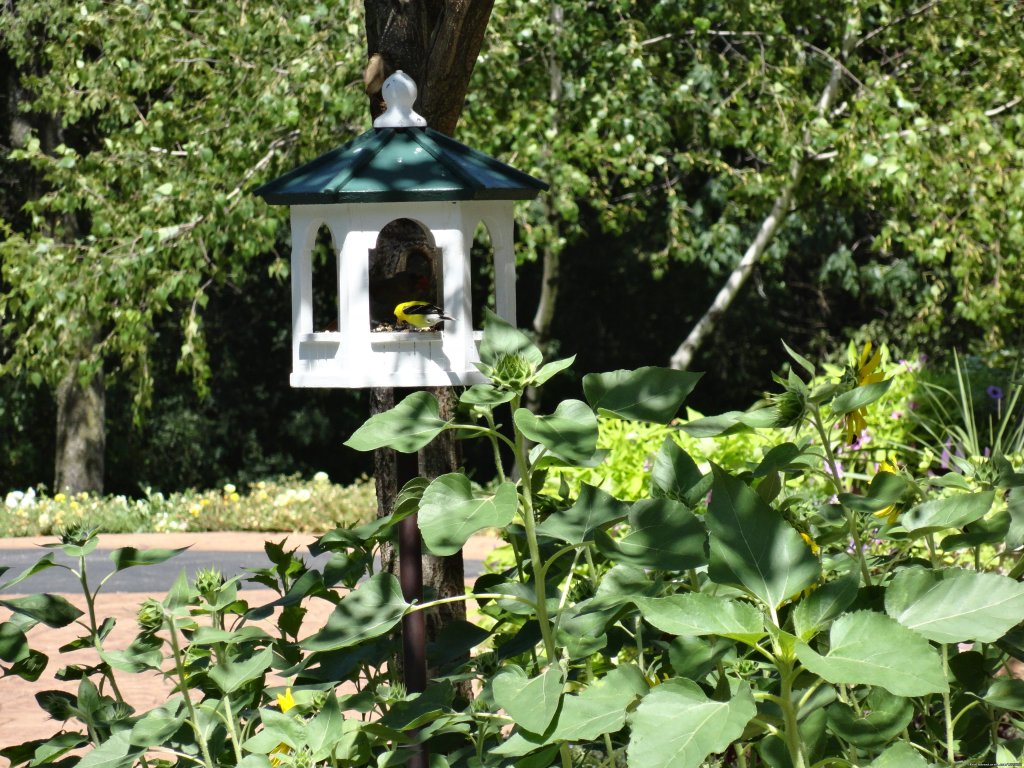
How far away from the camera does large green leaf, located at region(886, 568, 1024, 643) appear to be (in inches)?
45.2

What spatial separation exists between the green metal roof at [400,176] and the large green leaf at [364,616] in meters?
0.72

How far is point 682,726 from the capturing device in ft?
3.58

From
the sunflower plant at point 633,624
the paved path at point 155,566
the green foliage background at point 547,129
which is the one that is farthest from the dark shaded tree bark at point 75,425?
the sunflower plant at point 633,624

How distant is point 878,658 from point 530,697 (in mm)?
366

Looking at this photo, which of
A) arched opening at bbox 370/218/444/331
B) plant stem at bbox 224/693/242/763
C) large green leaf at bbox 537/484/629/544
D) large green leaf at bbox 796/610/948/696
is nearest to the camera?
large green leaf at bbox 796/610/948/696

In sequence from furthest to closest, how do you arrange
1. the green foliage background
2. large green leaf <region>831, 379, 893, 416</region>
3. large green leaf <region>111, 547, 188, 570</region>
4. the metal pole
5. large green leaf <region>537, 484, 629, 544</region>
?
the green foliage background < the metal pole < large green leaf <region>111, 547, 188, 570</region> < large green leaf <region>831, 379, 893, 416</region> < large green leaf <region>537, 484, 629, 544</region>

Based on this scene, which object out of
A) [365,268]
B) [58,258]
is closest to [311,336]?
[365,268]

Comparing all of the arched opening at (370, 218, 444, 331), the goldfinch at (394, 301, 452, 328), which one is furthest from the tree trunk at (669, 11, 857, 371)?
the goldfinch at (394, 301, 452, 328)

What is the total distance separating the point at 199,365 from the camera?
834 centimetres

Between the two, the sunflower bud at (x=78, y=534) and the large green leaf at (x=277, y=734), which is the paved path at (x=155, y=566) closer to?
the sunflower bud at (x=78, y=534)

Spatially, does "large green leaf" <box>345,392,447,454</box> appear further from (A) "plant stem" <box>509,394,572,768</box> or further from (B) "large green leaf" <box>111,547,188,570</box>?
(B) "large green leaf" <box>111,547,188,570</box>

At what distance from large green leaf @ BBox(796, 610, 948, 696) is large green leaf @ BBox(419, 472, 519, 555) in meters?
0.38

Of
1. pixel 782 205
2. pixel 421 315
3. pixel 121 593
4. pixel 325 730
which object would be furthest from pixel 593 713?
pixel 782 205

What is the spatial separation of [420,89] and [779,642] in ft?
6.85
